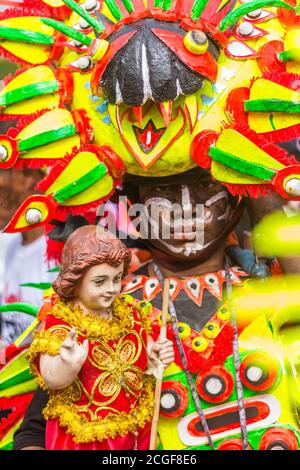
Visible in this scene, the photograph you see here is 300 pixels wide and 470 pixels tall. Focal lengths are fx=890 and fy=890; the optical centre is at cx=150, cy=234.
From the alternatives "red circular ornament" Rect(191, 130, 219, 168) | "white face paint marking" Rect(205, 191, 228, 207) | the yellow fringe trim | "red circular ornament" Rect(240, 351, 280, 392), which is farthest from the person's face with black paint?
the yellow fringe trim

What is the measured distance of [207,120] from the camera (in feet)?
8.14

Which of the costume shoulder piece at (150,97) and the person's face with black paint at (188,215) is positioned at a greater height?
the costume shoulder piece at (150,97)

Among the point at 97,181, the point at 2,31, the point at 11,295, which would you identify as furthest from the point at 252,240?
the point at 11,295

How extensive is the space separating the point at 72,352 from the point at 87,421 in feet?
0.72

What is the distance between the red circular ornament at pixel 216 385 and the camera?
2.52 m

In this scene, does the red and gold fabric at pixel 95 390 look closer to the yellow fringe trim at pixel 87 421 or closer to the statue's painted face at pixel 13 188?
the yellow fringe trim at pixel 87 421

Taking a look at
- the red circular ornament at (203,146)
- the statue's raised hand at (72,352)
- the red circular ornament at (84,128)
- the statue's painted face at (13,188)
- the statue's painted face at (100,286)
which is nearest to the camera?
the statue's raised hand at (72,352)

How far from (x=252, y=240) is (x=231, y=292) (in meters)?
0.20

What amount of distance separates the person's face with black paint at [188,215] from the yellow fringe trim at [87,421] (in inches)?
20.4

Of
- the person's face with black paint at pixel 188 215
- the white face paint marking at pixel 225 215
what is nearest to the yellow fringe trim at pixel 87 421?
the person's face with black paint at pixel 188 215

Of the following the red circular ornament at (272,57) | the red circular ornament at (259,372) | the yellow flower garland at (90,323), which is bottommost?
the red circular ornament at (259,372)

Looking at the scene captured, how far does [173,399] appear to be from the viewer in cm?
253

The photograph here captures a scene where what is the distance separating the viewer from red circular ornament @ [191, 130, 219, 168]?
8.06ft

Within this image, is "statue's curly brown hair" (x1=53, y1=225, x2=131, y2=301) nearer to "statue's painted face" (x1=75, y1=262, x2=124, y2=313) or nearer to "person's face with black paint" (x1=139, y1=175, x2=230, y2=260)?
"statue's painted face" (x1=75, y1=262, x2=124, y2=313)
